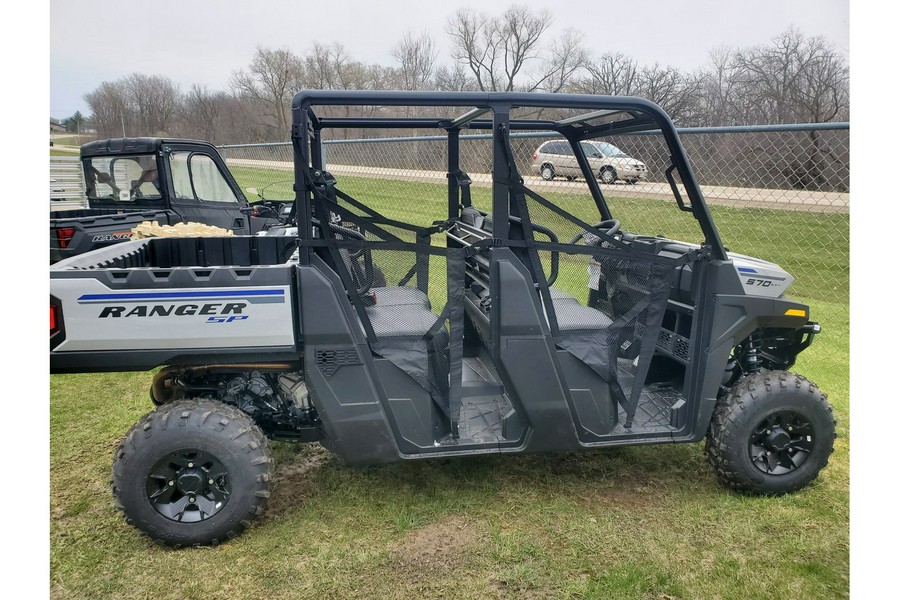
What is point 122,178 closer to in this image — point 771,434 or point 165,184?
point 165,184

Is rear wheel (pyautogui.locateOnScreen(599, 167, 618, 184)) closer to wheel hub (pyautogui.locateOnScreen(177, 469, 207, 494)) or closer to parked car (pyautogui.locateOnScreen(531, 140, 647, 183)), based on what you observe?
parked car (pyautogui.locateOnScreen(531, 140, 647, 183))

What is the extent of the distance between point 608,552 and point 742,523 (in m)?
0.76

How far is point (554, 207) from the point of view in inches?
117

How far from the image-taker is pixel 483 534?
307cm

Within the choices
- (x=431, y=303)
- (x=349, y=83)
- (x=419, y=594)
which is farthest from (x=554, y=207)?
(x=349, y=83)

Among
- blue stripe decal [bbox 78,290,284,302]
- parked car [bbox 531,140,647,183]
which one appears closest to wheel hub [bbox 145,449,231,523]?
blue stripe decal [bbox 78,290,284,302]

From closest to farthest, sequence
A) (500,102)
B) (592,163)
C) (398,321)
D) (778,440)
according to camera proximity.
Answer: (500,102) → (398,321) → (778,440) → (592,163)

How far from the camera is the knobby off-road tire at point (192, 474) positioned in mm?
2855

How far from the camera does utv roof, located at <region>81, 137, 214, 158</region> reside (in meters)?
7.73

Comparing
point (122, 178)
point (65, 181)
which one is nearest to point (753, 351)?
point (122, 178)

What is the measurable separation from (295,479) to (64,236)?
13.9ft

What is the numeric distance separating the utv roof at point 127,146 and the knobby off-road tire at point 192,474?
19.0 ft

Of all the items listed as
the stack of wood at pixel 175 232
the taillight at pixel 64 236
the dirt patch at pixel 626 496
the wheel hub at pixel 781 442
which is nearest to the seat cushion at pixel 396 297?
the dirt patch at pixel 626 496

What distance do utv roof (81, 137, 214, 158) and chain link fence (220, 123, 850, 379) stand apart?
3.39 metres
